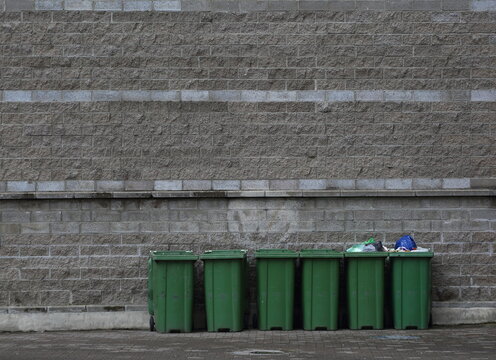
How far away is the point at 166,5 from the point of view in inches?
532

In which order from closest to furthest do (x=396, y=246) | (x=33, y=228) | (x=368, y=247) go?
(x=368, y=247) → (x=396, y=246) → (x=33, y=228)

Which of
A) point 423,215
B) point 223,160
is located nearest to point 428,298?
point 423,215

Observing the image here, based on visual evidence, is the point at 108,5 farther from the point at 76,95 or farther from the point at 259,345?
the point at 259,345

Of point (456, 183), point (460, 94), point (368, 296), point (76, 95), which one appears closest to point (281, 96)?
point (460, 94)

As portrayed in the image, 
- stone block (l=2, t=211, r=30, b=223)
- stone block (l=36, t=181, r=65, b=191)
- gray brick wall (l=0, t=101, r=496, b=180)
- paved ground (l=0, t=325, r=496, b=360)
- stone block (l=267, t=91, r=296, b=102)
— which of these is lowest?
paved ground (l=0, t=325, r=496, b=360)

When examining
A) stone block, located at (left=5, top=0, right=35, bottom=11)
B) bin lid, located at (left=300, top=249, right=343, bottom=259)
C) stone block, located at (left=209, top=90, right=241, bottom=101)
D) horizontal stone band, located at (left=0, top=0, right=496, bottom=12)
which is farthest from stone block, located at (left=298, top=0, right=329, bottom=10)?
stone block, located at (left=5, top=0, right=35, bottom=11)

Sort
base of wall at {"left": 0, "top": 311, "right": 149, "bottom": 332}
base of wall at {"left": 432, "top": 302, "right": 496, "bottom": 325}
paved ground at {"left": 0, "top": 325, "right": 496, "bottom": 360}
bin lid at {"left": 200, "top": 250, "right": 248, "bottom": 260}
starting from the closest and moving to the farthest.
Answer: paved ground at {"left": 0, "top": 325, "right": 496, "bottom": 360}
bin lid at {"left": 200, "top": 250, "right": 248, "bottom": 260}
base of wall at {"left": 0, "top": 311, "right": 149, "bottom": 332}
base of wall at {"left": 432, "top": 302, "right": 496, "bottom": 325}

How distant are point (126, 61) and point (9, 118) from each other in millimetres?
1851

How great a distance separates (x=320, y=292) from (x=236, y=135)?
8.41ft

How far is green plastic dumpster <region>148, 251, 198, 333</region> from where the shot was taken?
12.5 meters

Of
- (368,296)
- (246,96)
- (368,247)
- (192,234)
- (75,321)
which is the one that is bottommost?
(75,321)

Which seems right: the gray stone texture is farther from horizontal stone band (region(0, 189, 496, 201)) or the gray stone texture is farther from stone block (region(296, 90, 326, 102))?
horizontal stone band (region(0, 189, 496, 201))

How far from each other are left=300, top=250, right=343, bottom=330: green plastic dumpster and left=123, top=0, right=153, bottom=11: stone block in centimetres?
421

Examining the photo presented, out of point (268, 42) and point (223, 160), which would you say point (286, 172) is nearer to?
A: point (223, 160)
